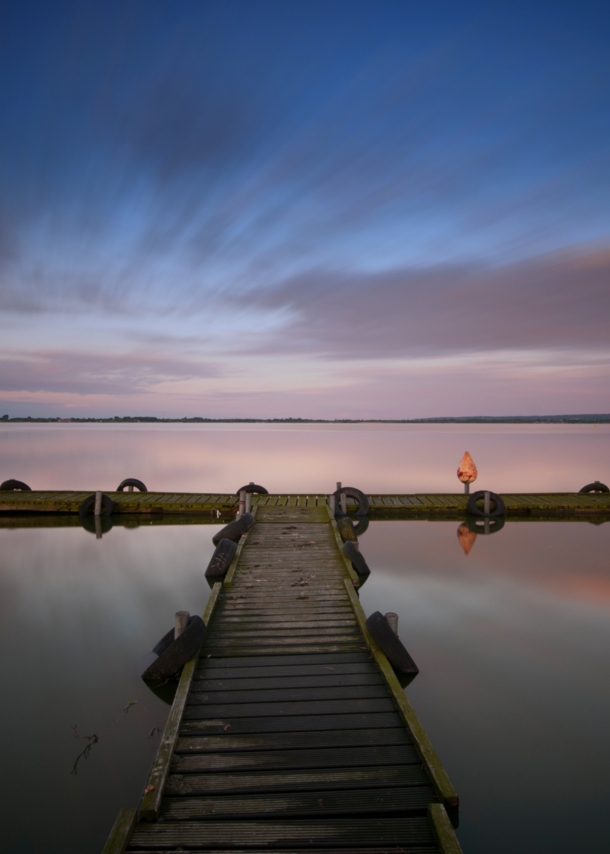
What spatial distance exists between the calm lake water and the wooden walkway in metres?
0.85

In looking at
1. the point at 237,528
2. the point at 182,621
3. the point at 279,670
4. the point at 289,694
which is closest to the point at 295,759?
the point at 289,694

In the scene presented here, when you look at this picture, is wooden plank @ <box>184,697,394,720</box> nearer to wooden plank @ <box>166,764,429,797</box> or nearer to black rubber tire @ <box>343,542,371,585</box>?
wooden plank @ <box>166,764,429,797</box>

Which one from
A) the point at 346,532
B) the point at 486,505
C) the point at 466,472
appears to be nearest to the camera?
the point at 346,532

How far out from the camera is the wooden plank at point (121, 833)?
3.12m

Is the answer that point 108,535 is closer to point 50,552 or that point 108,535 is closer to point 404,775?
point 50,552

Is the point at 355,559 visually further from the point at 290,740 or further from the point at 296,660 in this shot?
the point at 290,740

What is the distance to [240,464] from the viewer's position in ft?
120

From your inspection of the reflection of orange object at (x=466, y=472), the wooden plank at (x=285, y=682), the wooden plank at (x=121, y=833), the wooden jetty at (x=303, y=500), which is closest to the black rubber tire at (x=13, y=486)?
the wooden jetty at (x=303, y=500)

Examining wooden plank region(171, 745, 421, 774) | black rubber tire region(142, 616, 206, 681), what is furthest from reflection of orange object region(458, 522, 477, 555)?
wooden plank region(171, 745, 421, 774)

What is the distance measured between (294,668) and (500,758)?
217cm

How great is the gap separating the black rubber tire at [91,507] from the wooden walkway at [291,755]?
11.2 meters

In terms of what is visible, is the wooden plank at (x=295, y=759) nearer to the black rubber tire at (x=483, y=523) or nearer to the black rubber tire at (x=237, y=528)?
the black rubber tire at (x=237, y=528)

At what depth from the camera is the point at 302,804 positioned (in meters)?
3.59

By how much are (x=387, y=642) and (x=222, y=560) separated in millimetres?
4012
